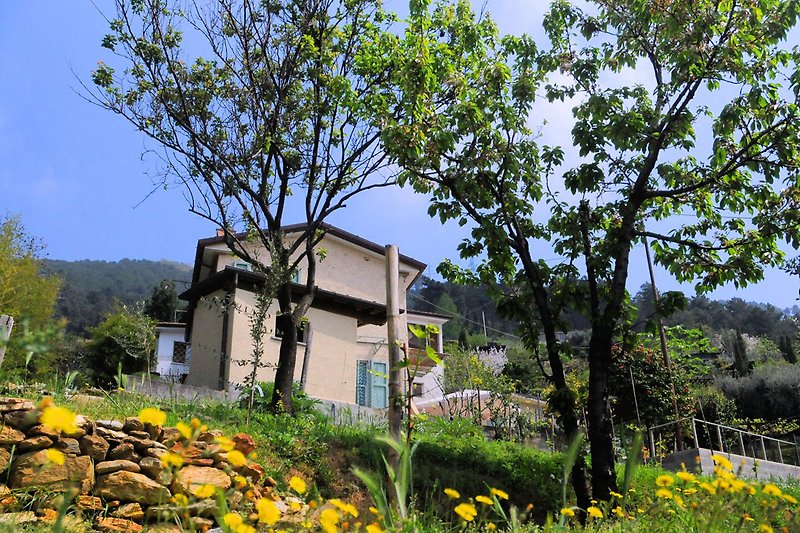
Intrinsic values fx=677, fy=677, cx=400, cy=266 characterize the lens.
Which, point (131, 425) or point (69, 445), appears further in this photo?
point (131, 425)

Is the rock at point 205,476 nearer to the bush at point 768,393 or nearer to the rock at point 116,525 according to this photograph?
the rock at point 116,525

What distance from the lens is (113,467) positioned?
19.9 ft

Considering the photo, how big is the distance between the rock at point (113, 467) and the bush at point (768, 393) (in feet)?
92.8

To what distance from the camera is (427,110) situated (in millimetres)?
10172

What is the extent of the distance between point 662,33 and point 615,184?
2.28 meters

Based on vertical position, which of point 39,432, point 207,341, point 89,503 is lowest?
point 89,503

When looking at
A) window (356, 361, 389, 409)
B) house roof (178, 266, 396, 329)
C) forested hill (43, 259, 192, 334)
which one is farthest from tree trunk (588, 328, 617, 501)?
forested hill (43, 259, 192, 334)

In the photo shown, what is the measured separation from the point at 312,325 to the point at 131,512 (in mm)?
15430

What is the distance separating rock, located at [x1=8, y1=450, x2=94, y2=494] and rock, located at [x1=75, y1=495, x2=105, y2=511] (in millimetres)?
104

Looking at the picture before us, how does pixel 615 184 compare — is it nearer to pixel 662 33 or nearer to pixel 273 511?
pixel 662 33

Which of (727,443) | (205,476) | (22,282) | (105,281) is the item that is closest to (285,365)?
(205,476)

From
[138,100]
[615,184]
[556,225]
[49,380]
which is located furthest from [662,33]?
[138,100]

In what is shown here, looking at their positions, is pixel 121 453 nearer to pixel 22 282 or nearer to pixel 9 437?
pixel 9 437

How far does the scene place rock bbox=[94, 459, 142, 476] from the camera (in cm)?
605
